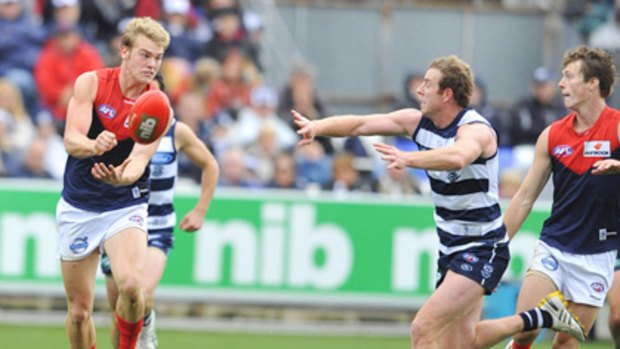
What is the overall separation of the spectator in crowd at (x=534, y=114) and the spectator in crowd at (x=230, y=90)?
3.46m

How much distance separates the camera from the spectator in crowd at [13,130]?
1599 centimetres

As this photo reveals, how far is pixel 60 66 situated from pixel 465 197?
853 cm

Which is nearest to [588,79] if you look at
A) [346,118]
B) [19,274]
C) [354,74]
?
[346,118]

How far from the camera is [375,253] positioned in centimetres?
1595

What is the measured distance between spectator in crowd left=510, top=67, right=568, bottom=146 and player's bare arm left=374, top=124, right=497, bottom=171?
9.18 meters

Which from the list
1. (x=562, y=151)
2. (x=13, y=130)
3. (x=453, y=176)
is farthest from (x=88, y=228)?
(x=13, y=130)

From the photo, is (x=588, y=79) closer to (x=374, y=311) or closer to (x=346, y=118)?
(x=346, y=118)

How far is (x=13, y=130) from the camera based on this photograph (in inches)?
643

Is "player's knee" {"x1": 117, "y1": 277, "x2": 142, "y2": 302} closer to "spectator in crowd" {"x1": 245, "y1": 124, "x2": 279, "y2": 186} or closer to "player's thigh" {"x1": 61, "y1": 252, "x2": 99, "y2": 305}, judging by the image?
"player's thigh" {"x1": 61, "y1": 252, "x2": 99, "y2": 305}

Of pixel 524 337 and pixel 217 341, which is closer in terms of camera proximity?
pixel 524 337

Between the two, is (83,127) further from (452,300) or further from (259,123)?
(259,123)

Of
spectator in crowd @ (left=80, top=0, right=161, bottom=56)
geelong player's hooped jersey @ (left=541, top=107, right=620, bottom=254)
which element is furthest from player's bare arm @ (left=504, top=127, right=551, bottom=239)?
spectator in crowd @ (left=80, top=0, right=161, bottom=56)

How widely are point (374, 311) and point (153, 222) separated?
5256 millimetres

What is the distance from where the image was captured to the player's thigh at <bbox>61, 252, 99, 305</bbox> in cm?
1011
